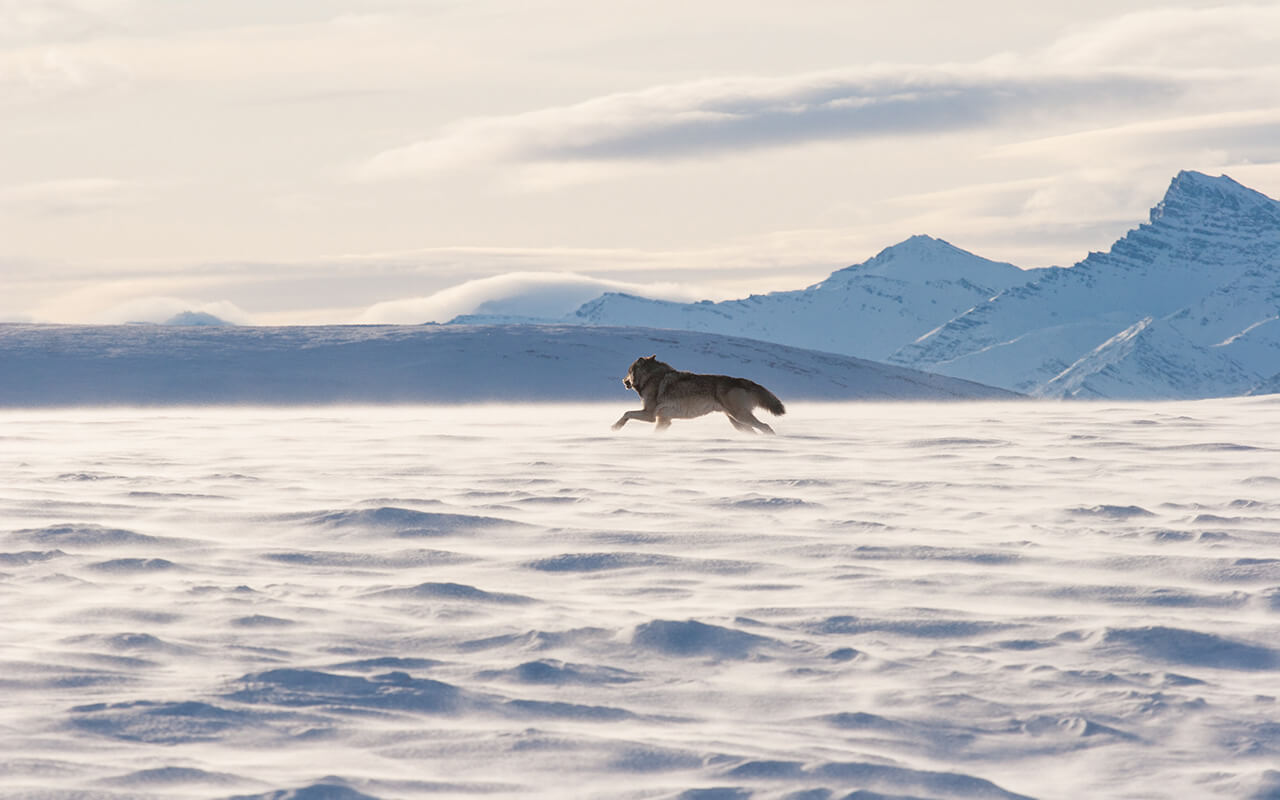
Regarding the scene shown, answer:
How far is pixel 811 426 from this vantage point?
19.9 m

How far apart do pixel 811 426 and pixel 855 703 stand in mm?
15096

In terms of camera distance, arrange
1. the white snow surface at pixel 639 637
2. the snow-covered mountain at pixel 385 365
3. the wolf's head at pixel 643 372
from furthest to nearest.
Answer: the snow-covered mountain at pixel 385 365 → the wolf's head at pixel 643 372 → the white snow surface at pixel 639 637

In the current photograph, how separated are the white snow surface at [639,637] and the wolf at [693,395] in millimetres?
5310

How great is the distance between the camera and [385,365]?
41.0 m

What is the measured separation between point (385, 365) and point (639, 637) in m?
36.1

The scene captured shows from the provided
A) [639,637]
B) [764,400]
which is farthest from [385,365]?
[639,637]

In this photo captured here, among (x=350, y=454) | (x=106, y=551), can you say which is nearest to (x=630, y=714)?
(x=106, y=551)

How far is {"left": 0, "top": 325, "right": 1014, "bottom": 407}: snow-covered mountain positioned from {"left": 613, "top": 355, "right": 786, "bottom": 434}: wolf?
18.7m

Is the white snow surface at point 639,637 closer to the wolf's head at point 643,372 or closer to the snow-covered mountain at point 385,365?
the wolf's head at point 643,372

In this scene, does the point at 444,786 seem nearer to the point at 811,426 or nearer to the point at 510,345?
the point at 811,426

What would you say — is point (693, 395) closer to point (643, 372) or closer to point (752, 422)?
point (643, 372)

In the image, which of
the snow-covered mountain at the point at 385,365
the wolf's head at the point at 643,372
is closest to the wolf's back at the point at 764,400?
the wolf's head at the point at 643,372

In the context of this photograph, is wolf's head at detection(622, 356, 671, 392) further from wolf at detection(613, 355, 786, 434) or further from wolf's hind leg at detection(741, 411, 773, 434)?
wolf's hind leg at detection(741, 411, 773, 434)

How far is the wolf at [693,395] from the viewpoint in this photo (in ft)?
55.5
